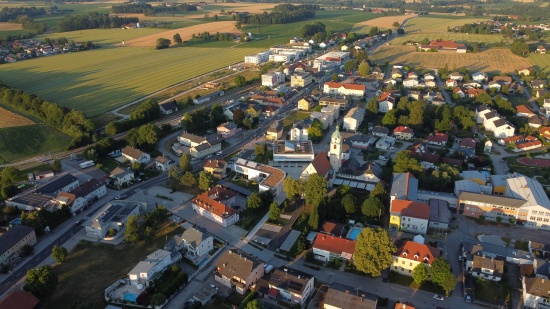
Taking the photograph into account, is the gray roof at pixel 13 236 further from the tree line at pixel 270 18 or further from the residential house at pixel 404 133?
the tree line at pixel 270 18

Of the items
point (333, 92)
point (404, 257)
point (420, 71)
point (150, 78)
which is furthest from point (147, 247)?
point (420, 71)

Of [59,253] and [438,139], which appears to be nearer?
[59,253]

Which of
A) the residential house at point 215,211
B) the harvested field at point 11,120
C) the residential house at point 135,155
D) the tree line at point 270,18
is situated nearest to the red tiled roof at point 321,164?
the residential house at point 215,211

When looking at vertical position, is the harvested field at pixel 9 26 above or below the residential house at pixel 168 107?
above

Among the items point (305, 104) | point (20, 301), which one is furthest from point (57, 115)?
point (20, 301)

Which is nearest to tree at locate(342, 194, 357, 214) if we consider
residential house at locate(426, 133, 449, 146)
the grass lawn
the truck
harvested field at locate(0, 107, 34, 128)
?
the grass lawn

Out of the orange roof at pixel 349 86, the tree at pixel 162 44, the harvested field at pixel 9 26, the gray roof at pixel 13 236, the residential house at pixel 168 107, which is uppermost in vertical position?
the harvested field at pixel 9 26

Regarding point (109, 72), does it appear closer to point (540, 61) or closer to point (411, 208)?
point (411, 208)

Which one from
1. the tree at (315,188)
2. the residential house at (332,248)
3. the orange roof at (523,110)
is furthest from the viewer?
the orange roof at (523,110)
